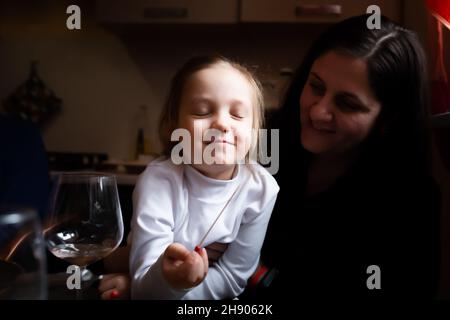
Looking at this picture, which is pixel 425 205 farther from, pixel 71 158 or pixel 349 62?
pixel 71 158

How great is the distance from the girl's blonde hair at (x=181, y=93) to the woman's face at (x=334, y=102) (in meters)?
0.08

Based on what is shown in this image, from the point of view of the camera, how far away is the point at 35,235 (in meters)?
0.23

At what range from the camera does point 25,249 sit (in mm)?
231

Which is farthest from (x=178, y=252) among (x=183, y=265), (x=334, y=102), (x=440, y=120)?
(x=440, y=120)

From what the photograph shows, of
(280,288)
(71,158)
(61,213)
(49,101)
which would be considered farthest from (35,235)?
(49,101)

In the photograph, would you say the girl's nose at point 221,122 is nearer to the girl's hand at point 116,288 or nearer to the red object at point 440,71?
the girl's hand at point 116,288

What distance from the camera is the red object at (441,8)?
42 cm

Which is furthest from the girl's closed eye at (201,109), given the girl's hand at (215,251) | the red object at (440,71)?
the red object at (440,71)

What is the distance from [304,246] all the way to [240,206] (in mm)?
121

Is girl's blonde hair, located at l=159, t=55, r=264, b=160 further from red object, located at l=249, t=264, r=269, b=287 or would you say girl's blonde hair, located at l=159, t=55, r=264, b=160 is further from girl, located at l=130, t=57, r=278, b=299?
red object, located at l=249, t=264, r=269, b=287

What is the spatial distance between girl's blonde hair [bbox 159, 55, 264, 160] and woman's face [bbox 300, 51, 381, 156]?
0.08 m

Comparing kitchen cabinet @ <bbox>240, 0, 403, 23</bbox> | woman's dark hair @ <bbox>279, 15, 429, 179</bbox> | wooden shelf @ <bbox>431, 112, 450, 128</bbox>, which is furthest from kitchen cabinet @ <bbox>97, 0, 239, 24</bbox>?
wooden shelf @ <bbox>431, 112, 450, 128</bbox>

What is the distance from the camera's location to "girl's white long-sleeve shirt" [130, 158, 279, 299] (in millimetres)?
311

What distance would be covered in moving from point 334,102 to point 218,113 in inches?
5.5
